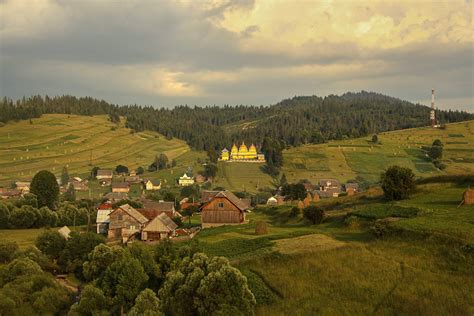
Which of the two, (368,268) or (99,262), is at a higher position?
(368,268)

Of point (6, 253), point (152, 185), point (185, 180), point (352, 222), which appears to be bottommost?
point (152, 185)

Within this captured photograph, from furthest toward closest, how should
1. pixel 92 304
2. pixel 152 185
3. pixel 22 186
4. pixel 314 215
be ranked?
1. pixel 152 185
2. pixel 22 186
3. pixel 314 215
4. pixel 92 304

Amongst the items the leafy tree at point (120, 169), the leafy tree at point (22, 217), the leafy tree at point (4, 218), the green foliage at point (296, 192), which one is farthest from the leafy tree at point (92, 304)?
the leafy tree at point (120, 169)

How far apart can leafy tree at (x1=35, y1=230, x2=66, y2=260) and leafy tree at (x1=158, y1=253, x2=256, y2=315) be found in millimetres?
30526

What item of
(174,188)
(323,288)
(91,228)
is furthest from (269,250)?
(174,188)

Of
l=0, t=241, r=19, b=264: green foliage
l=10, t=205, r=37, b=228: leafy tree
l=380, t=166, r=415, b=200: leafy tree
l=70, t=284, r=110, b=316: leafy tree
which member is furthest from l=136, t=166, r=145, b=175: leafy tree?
l=70, t=284, r=110, b=316: leafy tree

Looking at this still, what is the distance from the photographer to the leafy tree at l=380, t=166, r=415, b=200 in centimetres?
4966

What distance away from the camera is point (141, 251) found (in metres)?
41.1

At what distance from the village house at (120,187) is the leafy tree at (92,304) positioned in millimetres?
104643

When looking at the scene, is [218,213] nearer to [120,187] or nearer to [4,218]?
[4,218]

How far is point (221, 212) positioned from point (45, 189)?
44687 mm

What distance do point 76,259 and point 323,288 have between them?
33522 mm

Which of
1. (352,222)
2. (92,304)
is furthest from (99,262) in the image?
(352,222)

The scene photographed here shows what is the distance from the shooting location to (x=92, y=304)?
36.0 metres
